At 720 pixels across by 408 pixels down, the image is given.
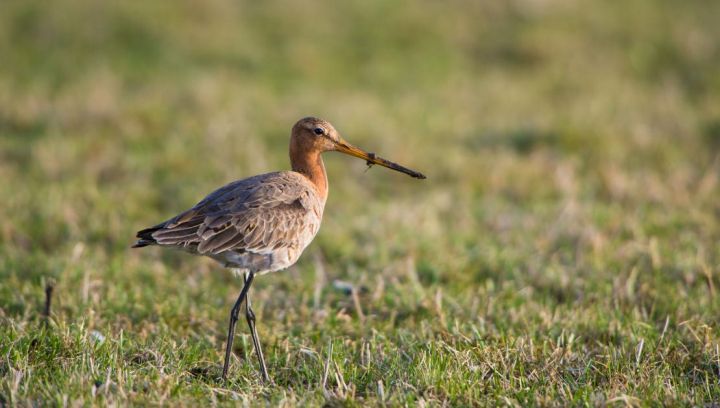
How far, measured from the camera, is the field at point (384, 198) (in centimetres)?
470

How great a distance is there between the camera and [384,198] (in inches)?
342

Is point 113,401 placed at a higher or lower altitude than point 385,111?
lower

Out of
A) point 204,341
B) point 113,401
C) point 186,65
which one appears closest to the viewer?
point 113,401

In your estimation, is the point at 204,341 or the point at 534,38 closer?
the point at 204,341

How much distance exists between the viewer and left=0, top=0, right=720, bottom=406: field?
4.70m

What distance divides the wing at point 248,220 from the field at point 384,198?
0.64 metres

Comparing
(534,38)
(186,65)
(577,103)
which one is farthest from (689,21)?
(186,65)

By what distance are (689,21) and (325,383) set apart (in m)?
12.0

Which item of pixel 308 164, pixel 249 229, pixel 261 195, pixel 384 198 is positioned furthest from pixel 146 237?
pixel 384 198

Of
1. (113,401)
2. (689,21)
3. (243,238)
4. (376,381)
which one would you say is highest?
(689,21)

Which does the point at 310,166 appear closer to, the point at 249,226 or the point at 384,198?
the point at 249,226

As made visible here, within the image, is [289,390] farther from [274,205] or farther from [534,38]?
[534,38]

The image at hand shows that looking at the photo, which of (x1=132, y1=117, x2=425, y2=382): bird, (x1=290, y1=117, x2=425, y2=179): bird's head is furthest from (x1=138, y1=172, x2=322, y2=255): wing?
(x1=290, y1=117, x2=425, y2=179): bird's head

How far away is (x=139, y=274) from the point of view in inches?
255
